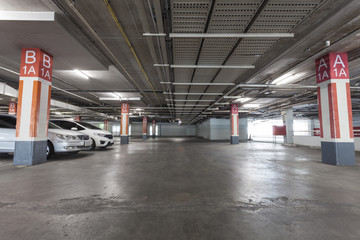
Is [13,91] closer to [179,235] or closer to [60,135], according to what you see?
[60,135]

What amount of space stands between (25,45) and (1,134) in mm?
3055

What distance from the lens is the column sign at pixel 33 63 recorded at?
4.84 meters

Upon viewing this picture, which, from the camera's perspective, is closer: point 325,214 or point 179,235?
point 179,235

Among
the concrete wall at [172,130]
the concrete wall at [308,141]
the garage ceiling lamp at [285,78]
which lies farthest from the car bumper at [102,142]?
the concrete wall at [172,130]

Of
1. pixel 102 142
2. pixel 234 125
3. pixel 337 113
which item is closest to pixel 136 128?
pixel 234 125

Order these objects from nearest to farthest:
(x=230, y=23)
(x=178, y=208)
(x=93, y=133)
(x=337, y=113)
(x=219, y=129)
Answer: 1. (x=178, y=208)
2. (x=230, y=23)
3. (x=337, y=113)
4. (x=93, y=133)
5. (x=219, y=129)

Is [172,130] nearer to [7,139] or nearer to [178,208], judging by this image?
[7,139]

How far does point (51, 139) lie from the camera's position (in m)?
5.46

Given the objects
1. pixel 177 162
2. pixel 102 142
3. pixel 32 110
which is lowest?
pixel 177 162

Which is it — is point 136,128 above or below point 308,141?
above

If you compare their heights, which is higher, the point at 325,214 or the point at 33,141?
the point at 33,141

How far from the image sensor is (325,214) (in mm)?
1819

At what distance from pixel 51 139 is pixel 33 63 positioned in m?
2.58

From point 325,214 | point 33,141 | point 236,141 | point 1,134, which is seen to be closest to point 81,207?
point 325,214
